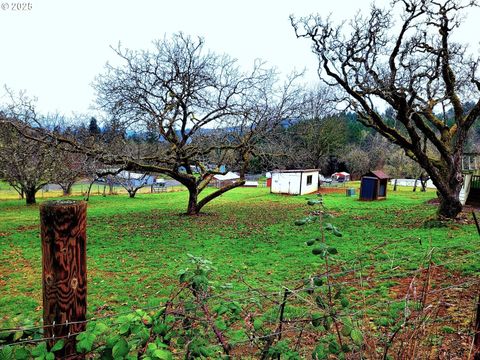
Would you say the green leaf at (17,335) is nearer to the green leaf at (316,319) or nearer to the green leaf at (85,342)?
the green leaf at (85,342)

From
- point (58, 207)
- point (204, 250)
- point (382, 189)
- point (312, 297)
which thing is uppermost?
point (58, 207)

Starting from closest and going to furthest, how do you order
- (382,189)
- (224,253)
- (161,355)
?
(161,355)
(224,253)
(382,189)

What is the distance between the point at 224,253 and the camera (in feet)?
28.2

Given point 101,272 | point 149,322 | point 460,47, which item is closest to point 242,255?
point 101,272

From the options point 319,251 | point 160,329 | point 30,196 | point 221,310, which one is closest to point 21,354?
point 160,329

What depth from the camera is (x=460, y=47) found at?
10.7 meters

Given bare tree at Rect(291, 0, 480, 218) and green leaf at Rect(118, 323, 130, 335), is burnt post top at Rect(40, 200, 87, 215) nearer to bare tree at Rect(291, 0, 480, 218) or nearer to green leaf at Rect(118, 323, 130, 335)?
green leaf at Rect(118, 323, 130, 335)

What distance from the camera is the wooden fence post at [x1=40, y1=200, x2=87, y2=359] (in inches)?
58.6

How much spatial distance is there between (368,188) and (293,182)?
22.7ft

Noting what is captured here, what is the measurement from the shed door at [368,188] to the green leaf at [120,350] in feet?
74.9

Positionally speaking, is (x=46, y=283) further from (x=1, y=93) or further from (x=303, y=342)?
(x=1, y=93)

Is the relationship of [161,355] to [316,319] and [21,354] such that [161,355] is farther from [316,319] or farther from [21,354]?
[316,319]

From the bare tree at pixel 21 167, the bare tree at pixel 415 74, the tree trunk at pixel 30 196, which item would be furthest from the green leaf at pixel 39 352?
the tree trunk at pixel 30 196

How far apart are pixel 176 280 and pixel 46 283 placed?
5307mm
